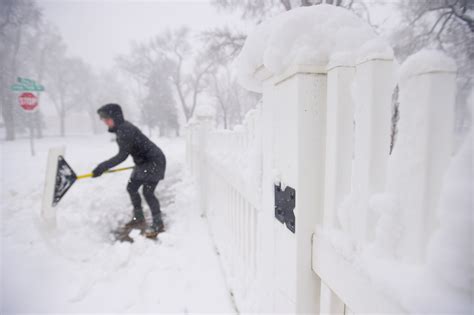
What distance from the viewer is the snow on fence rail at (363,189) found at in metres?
0.41

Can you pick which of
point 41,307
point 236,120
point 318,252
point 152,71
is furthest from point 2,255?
point 236,120

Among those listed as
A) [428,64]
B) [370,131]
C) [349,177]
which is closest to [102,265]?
[349,177]

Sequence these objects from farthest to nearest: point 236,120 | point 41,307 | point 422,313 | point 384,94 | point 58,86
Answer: point 236,120
point 58,86
point 41,307
point 384,94
point 422,313

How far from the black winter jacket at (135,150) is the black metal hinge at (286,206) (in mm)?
2824

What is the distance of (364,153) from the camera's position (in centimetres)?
59

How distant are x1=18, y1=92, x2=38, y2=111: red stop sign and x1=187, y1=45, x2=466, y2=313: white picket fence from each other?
7.53 meters

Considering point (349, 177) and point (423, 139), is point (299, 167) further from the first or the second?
point (423, 139)

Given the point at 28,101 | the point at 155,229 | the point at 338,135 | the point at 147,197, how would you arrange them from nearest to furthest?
the point at 338,135
the point at 155,229
the point at 147,197
the point at 28,101

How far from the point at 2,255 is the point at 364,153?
13.4ft

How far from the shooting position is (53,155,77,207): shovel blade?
3045 mm

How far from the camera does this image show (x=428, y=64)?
412mm

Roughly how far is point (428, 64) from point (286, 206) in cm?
65

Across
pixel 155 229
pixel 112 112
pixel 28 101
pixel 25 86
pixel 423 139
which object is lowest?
pixel 155 229

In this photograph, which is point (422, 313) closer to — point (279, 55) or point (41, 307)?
point (279, 55)
